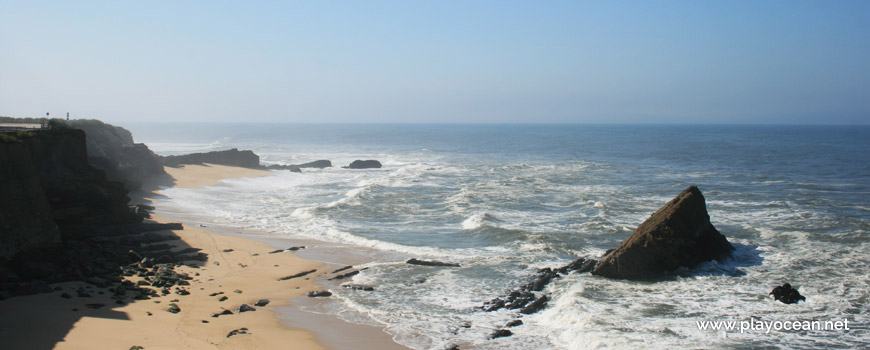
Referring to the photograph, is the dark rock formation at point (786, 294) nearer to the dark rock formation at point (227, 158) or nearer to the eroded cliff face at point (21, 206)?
the eroded cliff face at point (21, 206)

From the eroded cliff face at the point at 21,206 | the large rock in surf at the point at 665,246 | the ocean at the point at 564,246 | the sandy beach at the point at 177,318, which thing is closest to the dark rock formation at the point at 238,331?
the sandy beach at the point at 177,318

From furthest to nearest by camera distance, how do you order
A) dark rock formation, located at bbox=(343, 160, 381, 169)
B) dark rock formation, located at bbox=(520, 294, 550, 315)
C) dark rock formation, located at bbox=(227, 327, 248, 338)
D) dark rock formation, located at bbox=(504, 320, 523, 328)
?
dark rock formation, located at bbox=(343, 160, 381, 169), dark rock formation, located at bbox=(520, 294, 550, 315), dark rock formation, located at bbox=(504, 320, 523, 328), dark rock formation, located at bbox=(227, 327, 248, 338)

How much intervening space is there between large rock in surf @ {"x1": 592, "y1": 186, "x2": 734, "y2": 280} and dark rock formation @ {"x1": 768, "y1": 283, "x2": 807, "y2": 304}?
9.32 ft

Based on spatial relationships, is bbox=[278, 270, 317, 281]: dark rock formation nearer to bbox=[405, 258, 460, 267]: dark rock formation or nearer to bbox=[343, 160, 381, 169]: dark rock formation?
bbox=[405, 258, 460, 267]: dark rock formation

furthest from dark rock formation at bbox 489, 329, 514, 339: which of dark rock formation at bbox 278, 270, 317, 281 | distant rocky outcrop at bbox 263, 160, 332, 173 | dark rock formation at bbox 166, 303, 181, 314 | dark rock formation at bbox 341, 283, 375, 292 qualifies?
distant rocky outcrop at bbox 263, 160, 332, 173

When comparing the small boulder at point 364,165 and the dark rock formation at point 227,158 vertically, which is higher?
the dark rock formation at point 227,158

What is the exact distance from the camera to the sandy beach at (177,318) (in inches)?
491

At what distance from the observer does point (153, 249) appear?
2072 centimetres

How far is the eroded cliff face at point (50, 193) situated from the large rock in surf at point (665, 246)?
16.9 m

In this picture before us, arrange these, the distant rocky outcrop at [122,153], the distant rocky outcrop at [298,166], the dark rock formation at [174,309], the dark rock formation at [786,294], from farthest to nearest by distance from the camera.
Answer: the distant rocky outcrop at [298,166]
the distant rocky outcrop at [122,153]
the dark rock formation at [786,294]
the dark rock formation at [174,309]

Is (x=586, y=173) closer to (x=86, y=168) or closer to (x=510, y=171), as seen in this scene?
(x=510, y=171)

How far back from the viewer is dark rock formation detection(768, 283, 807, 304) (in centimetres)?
1599

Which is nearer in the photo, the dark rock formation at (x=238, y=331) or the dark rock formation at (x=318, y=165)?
the dark rock formation at (x=238, y=331)

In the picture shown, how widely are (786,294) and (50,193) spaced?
894 inches
